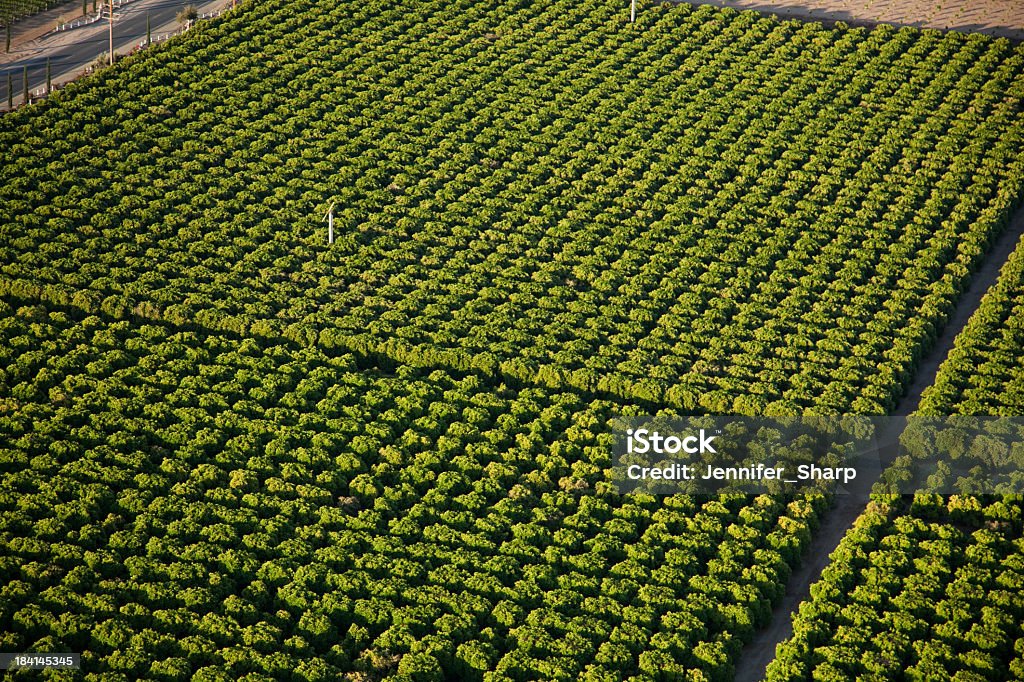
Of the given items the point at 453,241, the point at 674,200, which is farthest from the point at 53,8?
the point at 674,200

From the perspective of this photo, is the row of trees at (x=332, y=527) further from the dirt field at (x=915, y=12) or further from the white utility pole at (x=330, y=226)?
the dirt field at (x=915, y=12)

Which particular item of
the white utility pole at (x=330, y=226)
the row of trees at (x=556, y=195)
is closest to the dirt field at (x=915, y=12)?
the row of trees at (x=556, y=195)

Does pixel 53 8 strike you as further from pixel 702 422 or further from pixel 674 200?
pixel 702 422

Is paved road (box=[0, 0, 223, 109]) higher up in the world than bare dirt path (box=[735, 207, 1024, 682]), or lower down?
higher up

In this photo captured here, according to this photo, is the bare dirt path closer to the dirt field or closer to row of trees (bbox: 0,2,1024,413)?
row of trees (bbox: 0,2,1024,413)

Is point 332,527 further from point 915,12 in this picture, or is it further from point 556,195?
point 915,12

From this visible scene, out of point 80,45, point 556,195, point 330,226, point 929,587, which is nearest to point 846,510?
point 929,587

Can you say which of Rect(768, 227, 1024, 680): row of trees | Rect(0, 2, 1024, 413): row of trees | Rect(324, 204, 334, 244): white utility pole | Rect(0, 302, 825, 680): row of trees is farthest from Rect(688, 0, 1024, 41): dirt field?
Rect(0, 302, 825, 680): row of trees
